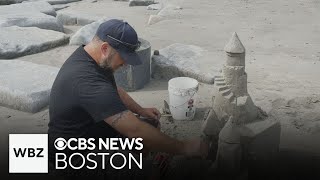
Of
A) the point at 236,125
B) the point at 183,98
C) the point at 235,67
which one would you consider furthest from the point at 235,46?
the point at 183,98

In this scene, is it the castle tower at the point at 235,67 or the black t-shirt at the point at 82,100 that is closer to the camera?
the black t-shirt at the point at 82,100

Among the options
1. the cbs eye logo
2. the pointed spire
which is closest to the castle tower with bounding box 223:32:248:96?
the pointed spire

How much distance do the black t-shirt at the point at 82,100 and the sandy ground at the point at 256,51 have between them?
164cm

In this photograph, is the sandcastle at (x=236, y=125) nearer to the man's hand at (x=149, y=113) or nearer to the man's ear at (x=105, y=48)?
the man's hand at (x=149, y=113)

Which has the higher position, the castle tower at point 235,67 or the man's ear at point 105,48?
the man's ear at point 105,48

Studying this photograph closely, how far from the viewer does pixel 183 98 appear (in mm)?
5023

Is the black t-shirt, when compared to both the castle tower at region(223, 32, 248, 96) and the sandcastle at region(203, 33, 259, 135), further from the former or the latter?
the castle tower at region(223, 32, 248, 96)

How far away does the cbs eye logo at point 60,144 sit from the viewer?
3.41 meters

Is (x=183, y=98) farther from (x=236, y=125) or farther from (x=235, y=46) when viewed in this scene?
(x=236, y=125)

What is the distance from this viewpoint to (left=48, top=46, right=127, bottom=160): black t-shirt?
3.16 metres

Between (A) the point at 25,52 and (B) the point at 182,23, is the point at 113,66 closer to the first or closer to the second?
(A) the point at 25,52

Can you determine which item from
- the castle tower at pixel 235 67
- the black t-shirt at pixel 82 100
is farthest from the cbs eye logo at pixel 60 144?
the castle tower at pixel 235 67

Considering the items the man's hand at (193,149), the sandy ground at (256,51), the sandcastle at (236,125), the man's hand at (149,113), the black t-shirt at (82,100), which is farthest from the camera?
the sandy ground at (256,51)

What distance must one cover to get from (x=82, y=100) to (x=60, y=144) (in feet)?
1.48
